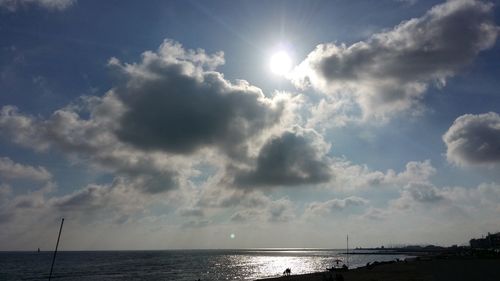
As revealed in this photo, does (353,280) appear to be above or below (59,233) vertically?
below

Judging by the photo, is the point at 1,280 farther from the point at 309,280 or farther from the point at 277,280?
the point at 309,280

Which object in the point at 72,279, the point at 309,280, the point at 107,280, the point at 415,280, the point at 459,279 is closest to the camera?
the point at 459,279

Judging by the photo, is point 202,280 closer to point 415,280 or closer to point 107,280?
point 107,280

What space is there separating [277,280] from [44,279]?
66.9 m

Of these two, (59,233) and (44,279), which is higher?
(59,233)

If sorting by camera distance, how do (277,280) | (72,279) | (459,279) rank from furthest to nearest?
1. (72,279)
2. (277,280)
3. (459,279)

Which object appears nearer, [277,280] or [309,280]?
[309,280]

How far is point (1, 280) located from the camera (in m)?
100

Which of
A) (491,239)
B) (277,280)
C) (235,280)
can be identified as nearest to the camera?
(277,280)

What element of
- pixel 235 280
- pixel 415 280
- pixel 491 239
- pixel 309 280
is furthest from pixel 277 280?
pixel 491 239

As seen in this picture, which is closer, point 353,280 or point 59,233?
point 59,233

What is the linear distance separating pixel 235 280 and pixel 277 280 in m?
13.9

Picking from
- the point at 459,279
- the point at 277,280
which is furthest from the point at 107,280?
the point at 459,279

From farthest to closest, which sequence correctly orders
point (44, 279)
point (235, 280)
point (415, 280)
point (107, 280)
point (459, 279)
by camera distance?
1. point (44, 279)
2. point (107, 280)
3. point (235, 280)
4. point (415, 280)
5. point (459, 279)
